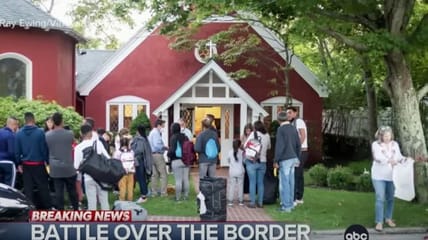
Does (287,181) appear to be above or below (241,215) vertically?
above

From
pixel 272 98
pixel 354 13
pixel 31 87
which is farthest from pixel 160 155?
pixel 272 98

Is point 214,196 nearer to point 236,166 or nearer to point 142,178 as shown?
point 236,166

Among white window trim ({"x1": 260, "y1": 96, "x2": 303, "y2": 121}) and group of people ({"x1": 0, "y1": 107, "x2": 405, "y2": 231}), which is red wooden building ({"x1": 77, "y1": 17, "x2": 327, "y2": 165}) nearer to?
white window trim ({"x1": 260, "y1": 96, "x2": 303, "y2": 121})

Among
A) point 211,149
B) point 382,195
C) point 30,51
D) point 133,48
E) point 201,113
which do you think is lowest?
point 382,195

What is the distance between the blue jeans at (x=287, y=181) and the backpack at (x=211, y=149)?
1584 mm

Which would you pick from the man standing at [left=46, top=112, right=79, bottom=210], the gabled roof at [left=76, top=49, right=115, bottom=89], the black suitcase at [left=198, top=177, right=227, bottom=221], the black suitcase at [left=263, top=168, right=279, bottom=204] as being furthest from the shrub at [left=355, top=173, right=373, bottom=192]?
the gabled roof at [left=76, top=49, right=115, bottom=89]

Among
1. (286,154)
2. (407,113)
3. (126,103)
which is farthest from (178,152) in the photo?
(126,103)

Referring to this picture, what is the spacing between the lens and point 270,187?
14406mm

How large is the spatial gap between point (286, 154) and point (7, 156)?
5138 millimetres

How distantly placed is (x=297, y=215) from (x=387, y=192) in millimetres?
1878

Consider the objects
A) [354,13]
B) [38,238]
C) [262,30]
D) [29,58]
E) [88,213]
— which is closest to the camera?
[38,238]

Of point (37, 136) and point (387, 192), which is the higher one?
point (37, 136)

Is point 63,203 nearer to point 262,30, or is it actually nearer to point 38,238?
point 38,238

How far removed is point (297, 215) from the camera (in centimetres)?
1307
